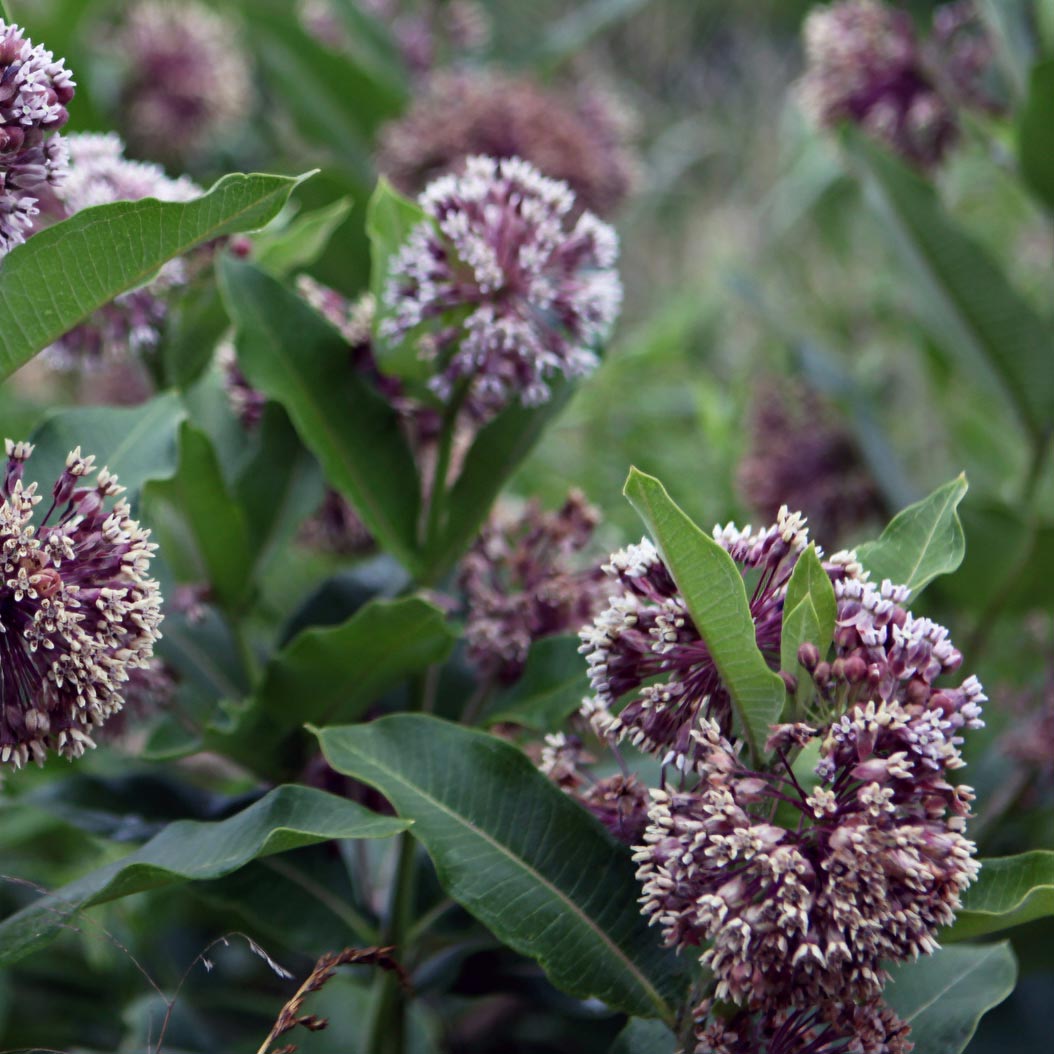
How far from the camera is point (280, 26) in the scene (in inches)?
82.0

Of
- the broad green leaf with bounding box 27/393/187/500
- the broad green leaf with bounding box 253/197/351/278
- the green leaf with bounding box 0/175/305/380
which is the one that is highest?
the broad green leaf with bounding box 253/197/351/278

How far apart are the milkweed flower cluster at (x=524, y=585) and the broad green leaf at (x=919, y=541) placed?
0.32 meters

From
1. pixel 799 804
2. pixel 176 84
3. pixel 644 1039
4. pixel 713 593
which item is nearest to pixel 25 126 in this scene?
pixel 713 593

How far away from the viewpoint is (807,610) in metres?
0.80

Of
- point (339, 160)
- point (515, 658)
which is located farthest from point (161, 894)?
point (339, 160)

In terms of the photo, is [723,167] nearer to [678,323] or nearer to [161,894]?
[678,323]

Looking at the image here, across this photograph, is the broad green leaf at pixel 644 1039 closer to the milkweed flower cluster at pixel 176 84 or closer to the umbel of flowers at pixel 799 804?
the umbel of flowers at pixel 799 804

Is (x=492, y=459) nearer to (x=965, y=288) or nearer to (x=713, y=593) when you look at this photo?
(x=713, y=593)

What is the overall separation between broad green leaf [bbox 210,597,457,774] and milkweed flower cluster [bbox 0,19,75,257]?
1.26ft

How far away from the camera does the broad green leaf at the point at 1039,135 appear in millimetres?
1466

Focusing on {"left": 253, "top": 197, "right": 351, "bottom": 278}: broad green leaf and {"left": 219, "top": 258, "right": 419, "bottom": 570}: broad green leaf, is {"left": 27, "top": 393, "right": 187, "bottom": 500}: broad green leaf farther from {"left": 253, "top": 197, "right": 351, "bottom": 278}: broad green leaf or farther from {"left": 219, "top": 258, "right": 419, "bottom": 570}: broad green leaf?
{"left": 253, "top": 197, "right": 351, "bottom": 278}: broad green leaf

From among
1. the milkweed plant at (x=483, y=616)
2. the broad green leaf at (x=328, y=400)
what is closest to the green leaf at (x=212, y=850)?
the milkweed plant at (x=483, y=616)

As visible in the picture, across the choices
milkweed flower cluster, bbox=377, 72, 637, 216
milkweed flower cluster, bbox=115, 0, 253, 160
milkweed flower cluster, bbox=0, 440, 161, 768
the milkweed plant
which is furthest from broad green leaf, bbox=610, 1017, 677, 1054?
milkweed flower cluster, bbox=115, 0, 253, 160

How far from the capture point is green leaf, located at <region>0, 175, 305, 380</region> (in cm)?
82
